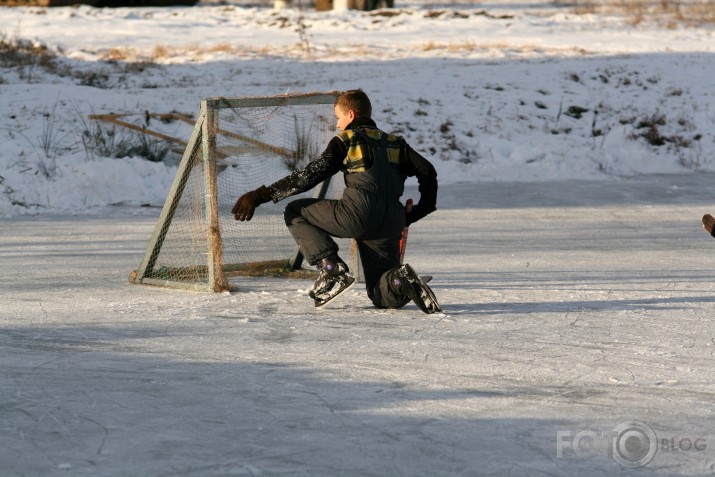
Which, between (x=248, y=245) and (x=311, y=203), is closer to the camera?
(x=311, y=203)

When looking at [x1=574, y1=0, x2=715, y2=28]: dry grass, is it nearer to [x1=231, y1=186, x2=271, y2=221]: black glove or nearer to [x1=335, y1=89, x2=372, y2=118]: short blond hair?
[x1=335, y1=89, x2=372, y2=118]: short blond hair

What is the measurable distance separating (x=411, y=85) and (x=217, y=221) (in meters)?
10.3

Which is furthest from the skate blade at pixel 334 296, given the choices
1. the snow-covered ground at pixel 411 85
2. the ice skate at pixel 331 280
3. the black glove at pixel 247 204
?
the snow-covered ground at pixel 411 85

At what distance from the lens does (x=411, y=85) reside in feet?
54.0

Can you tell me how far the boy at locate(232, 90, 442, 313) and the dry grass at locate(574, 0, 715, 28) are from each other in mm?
19040

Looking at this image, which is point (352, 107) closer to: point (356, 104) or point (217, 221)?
point (356, 104)

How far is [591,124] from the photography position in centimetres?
1585

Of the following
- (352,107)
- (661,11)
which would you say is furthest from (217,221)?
(661,11)

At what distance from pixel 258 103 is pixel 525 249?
9.31ft

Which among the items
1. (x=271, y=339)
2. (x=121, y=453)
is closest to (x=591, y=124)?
(x=271, y=339)

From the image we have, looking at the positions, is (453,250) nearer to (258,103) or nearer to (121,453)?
(258,103)

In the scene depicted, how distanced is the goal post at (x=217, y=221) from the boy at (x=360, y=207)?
701 mm

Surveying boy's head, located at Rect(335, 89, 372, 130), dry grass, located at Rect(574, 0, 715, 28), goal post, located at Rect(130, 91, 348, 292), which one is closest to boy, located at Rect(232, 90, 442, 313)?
boy's head, located at Rect(335, 89, 372, 130)

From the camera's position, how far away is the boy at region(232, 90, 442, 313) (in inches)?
229
